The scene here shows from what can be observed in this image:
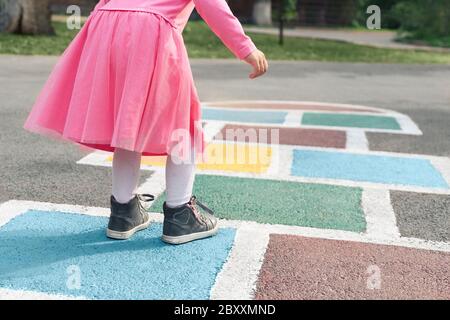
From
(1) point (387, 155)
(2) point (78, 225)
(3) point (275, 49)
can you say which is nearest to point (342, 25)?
(3) point (275, 49)

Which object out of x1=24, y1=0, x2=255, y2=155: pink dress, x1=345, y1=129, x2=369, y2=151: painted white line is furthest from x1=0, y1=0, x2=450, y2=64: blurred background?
x1=24, y1=0, x2=255, y2=155: pink dress

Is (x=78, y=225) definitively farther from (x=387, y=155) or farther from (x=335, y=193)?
(x=387, y=155)

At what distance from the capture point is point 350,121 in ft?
21.7

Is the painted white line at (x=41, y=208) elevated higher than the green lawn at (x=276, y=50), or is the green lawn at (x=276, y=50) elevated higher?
the painted white line at (x=41, y=208)

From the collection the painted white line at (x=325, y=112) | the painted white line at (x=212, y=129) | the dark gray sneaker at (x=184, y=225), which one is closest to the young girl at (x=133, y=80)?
the dark gray sneaker at (x=184, y=225)

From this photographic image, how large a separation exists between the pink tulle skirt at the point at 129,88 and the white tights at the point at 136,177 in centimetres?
19

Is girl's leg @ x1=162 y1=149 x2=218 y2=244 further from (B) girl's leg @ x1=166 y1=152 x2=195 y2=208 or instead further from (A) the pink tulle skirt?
(A) the pink tulle skirt

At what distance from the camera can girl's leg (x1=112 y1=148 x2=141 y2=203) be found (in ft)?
9.43

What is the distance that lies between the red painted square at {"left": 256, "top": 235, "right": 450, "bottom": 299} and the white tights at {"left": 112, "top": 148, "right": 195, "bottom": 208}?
497mm

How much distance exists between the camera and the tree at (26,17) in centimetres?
1612

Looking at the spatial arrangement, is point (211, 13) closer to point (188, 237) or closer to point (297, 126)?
point (188, 237)

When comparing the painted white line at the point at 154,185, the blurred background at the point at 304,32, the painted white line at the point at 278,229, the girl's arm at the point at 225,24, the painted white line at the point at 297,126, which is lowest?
the blurred background at the point at 304,32

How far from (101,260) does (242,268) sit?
2.00 ft

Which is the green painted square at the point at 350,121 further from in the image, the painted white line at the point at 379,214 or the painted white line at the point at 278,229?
the painted white line at the point at 278,229
